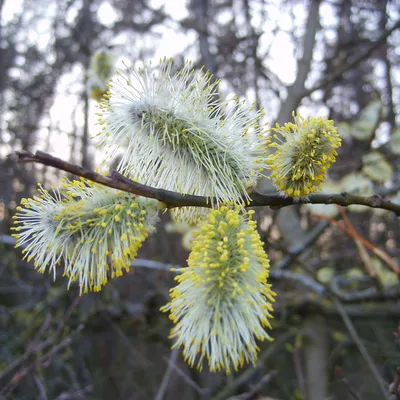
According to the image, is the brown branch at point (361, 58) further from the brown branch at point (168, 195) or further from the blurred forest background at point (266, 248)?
the brown branch at point (168, 195)

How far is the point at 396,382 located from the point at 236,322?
628mm

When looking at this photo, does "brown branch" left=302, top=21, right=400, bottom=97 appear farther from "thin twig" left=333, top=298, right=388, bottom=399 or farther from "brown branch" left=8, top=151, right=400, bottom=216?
"brown branch" left=8, top=151, right=400, bottom=216

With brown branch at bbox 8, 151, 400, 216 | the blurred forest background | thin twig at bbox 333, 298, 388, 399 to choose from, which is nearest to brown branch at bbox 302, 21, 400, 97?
the blurred forest background

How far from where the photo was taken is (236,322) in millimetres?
1062

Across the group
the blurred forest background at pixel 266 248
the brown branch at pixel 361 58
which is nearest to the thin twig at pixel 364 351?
the blurred forest background at pixel 266 248

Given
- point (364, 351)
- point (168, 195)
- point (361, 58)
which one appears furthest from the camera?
point (361, 58)

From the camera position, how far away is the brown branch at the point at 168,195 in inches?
33.9

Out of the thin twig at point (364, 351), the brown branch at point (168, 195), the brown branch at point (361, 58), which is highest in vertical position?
the brown branch at point (361, 58)

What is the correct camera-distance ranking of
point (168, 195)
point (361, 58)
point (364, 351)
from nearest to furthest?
point (168, 195), point (364, 351), point (361, 58)

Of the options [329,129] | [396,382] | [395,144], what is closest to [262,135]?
[329,129]

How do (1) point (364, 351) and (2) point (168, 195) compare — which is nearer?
(2) point (168, 195)

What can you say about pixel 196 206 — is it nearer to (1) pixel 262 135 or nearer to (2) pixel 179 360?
(1) pixel 262 135

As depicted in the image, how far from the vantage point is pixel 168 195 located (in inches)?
43.4

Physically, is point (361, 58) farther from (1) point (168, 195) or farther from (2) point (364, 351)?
(1) point (168, 195)
